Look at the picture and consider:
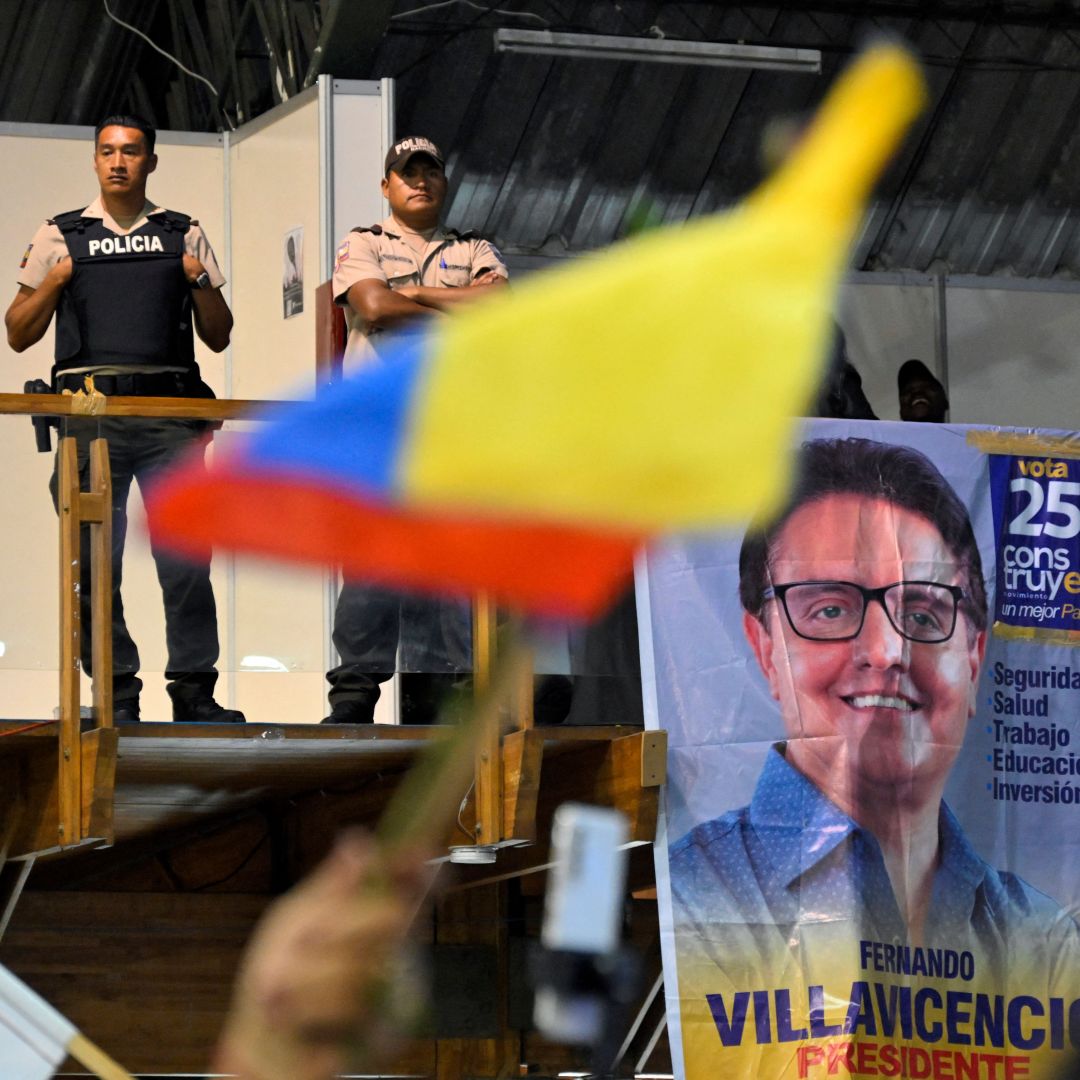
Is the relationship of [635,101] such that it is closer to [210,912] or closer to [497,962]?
[497,962]

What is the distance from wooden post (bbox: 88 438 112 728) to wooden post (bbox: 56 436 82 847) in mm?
44

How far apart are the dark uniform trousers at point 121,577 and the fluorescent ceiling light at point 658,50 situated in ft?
14.2

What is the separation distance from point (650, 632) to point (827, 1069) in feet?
4.61

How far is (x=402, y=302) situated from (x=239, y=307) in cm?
319

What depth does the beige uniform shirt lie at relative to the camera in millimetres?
6750

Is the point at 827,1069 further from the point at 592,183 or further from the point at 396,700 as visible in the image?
the point at 592,183

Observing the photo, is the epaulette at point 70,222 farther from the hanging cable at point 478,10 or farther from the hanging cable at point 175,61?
the hanging cable at point 478,10

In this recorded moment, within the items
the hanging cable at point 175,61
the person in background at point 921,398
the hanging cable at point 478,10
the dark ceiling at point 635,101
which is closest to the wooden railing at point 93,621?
the person in background at point 921,398

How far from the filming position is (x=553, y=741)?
23.2ft

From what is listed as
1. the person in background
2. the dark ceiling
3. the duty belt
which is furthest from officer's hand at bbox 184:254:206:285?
the dark ceiling

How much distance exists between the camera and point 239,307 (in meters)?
9.60

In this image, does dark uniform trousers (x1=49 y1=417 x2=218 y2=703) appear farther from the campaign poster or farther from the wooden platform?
the campaign poster

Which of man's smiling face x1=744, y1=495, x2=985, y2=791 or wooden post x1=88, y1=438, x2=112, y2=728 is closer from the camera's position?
wooden post x1=88, y1=438, x2=112, y2=728

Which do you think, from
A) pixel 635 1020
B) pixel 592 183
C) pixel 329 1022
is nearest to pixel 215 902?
pixel 635 1020
